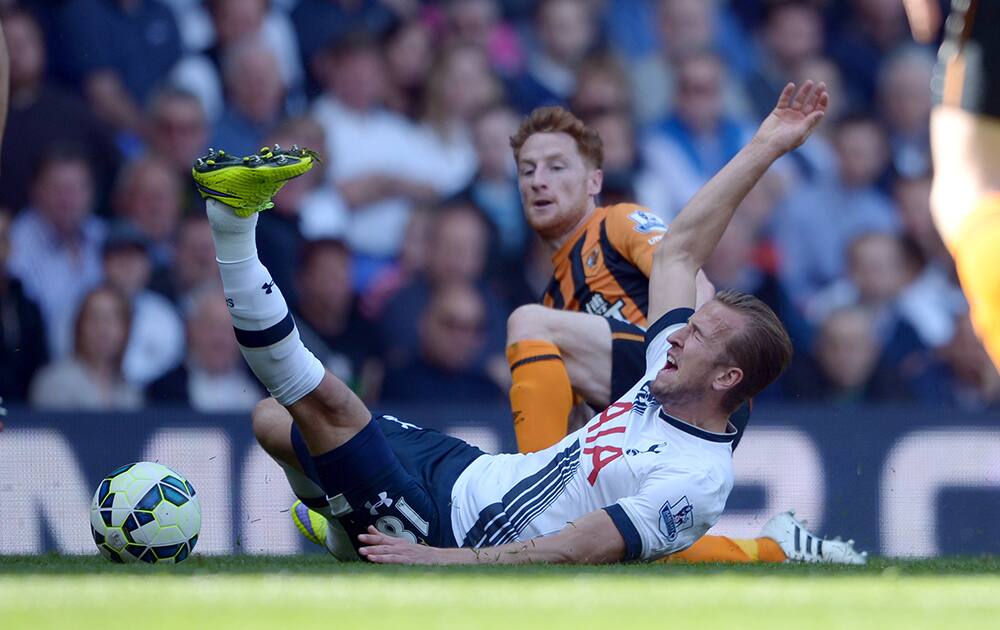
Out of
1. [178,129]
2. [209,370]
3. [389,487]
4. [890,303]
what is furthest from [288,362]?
[890,303]

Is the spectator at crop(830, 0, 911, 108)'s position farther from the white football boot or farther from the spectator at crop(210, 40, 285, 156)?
the white football boot

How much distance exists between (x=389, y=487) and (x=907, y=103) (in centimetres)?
579

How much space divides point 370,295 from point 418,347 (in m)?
0.40

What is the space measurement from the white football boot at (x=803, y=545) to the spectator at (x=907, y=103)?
4109 millimetres

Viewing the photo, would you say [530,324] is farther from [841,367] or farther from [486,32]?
[486,32]

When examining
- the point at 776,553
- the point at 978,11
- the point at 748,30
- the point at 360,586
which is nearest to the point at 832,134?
the point at 748,30

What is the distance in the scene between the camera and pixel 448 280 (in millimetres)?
8156

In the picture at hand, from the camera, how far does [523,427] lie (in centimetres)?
536

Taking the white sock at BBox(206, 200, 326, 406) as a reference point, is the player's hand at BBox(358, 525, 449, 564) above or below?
below

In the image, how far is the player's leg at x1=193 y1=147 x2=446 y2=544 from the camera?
4387 mm

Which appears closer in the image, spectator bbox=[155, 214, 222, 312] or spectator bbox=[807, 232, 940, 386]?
spectator bbox=[155, 214, 222, 312]

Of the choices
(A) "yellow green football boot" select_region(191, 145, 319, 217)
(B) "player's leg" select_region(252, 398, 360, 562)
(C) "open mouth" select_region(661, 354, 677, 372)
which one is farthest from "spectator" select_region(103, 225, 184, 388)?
(C) "open mouth" select_region(661, 354, 677, 372)

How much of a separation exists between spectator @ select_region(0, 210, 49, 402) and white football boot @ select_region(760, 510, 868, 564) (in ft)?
12.8

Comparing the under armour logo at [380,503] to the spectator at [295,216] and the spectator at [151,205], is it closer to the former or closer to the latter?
the spectator at [295,216]
